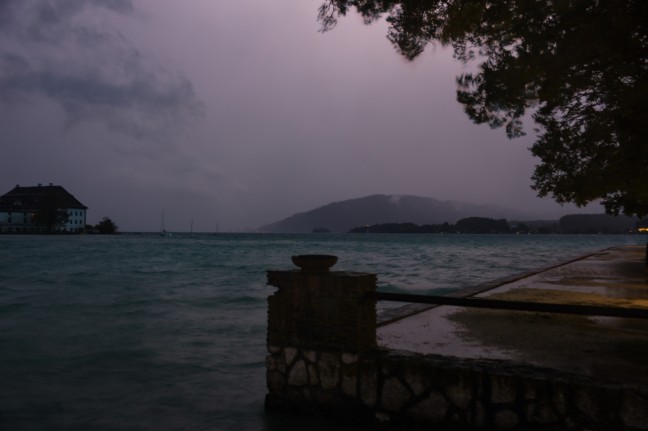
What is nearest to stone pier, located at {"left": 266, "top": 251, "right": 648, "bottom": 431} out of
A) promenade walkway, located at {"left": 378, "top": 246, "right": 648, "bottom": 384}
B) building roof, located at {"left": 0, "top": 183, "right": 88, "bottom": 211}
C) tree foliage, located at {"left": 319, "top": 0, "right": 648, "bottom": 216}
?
promenade walkway, located at {"left": 378, "top": 246, "right": 648, "bottom": 384}

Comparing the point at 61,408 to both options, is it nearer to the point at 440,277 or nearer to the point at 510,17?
the point at 510,17

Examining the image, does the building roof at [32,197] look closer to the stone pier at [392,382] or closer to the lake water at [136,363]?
the lake water at [136,363]

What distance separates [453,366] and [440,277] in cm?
2505

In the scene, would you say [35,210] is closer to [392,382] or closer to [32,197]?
[32,197]

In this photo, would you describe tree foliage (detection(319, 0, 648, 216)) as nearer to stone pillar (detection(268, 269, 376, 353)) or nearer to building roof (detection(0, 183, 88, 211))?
stone pillar (detection(268, 269, 376, 353))

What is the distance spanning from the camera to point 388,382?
18.7 ft

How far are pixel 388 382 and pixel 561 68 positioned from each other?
5.25 metres

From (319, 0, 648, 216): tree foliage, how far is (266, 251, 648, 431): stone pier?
455cm

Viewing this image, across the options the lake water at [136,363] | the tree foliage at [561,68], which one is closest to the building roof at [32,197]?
the lake water at [136,363]

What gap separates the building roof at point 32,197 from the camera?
143 m

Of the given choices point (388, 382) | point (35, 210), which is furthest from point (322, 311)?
point (35, 210)

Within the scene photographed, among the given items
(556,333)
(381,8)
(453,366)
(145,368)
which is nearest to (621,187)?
(556,333)

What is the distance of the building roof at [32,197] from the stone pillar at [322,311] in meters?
149

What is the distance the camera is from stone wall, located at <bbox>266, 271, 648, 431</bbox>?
15.8ft
